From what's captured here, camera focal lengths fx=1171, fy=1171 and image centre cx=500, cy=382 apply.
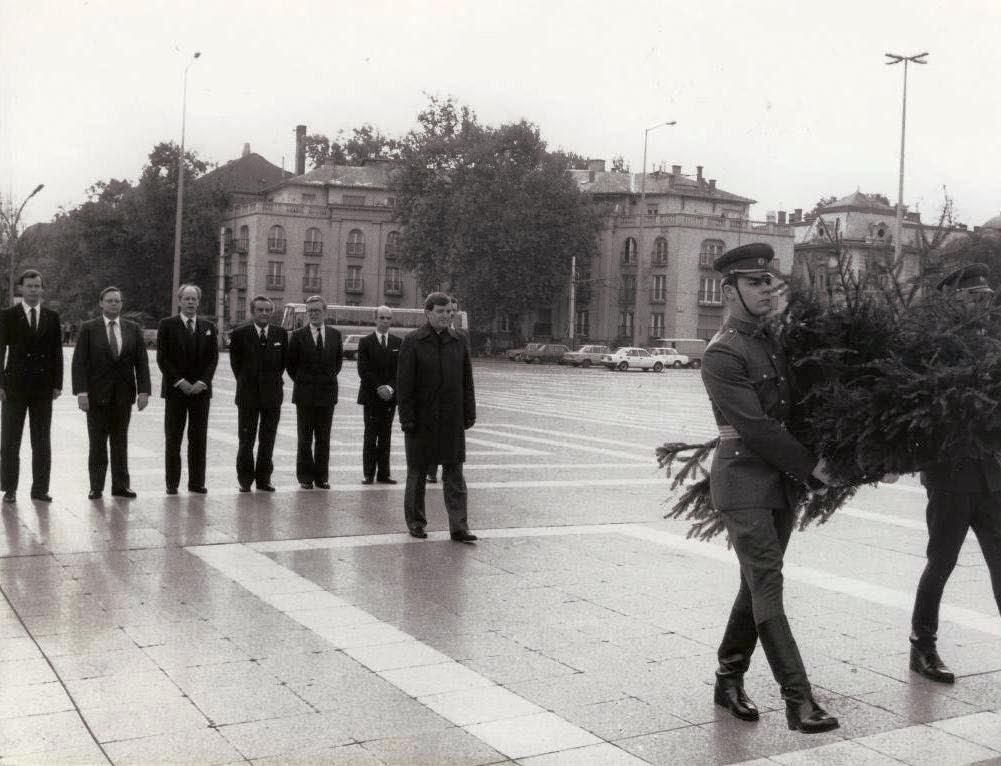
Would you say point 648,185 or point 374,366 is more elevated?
point 648,185

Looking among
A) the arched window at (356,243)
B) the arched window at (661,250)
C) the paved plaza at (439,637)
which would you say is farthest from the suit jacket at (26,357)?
the arched window at (356,243)

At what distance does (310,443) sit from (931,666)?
23.5 feet

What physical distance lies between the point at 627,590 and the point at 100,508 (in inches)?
187

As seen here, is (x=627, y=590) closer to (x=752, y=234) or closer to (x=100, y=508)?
(x=100, y=508)

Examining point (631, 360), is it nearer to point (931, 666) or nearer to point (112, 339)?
point (112, 339)

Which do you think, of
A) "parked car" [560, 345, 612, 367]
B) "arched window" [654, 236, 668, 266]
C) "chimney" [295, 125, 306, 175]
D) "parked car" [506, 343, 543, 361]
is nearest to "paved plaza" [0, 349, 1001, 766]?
"parked car" [560, 345, 612, 367]

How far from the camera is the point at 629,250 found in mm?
86188

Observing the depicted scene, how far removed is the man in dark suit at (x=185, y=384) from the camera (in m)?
10.7

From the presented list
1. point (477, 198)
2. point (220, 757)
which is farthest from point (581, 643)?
point (477, 198)

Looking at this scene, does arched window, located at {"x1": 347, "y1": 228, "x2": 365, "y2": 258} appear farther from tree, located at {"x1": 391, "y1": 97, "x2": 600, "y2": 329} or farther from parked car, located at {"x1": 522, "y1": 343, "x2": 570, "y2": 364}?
parked car, located at {"x1": 522, "y1": 343, "x2": 570, "y2": 364}

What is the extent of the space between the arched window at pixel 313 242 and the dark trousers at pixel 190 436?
79.4m

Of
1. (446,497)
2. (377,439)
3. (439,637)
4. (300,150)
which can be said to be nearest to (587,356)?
(300,150)

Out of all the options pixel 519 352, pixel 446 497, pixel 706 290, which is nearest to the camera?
pixel 446 497

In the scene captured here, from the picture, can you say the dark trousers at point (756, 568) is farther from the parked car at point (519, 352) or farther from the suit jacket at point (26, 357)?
the parked car at point (519, 352)
